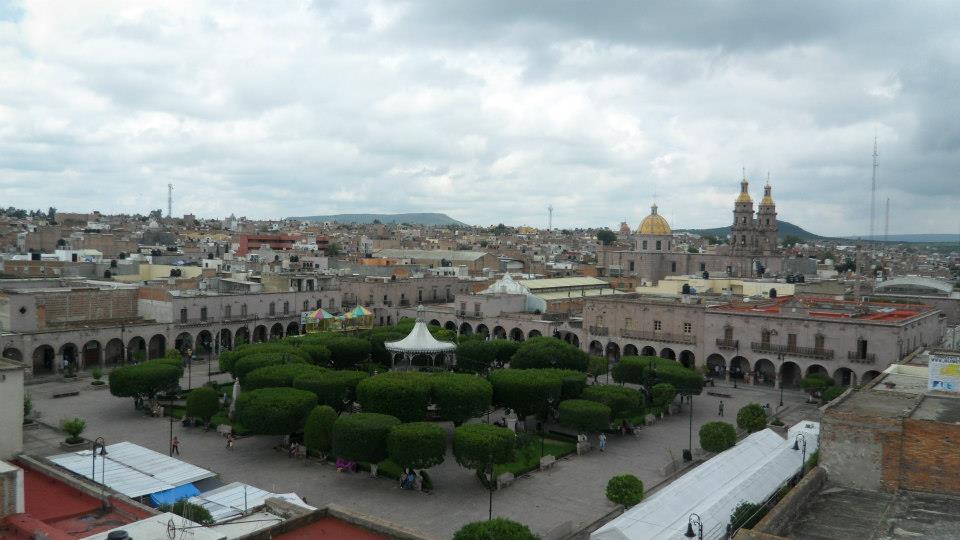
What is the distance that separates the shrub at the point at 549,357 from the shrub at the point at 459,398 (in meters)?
8.54

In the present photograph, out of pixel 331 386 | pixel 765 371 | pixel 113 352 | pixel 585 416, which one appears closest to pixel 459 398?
pixel 585 416

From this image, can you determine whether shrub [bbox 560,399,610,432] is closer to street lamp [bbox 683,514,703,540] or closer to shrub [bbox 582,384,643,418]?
shrub [bbox 582,384,643,418]

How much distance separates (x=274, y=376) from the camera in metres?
Result: 34.6

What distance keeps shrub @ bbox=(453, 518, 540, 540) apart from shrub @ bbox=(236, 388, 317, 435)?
13481mm

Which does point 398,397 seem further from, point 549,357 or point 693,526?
point 693,526

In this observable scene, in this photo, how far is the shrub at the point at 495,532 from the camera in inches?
738

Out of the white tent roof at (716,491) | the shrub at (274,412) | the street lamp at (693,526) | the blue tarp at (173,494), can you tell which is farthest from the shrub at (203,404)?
the street lamp at (693,526)

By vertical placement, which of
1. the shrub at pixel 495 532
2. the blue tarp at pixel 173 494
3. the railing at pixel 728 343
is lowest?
the blue tarp at pixel 173 494

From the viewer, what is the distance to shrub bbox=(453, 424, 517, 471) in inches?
1049

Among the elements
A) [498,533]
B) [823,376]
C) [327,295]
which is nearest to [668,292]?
[823,376]

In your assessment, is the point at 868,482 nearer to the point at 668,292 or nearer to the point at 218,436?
the point at 218,436

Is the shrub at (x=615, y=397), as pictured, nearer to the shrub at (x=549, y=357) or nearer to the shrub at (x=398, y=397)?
the shrub at (x=549, y=357)

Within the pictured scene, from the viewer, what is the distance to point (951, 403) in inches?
830

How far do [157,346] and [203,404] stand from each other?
22.9 meters
